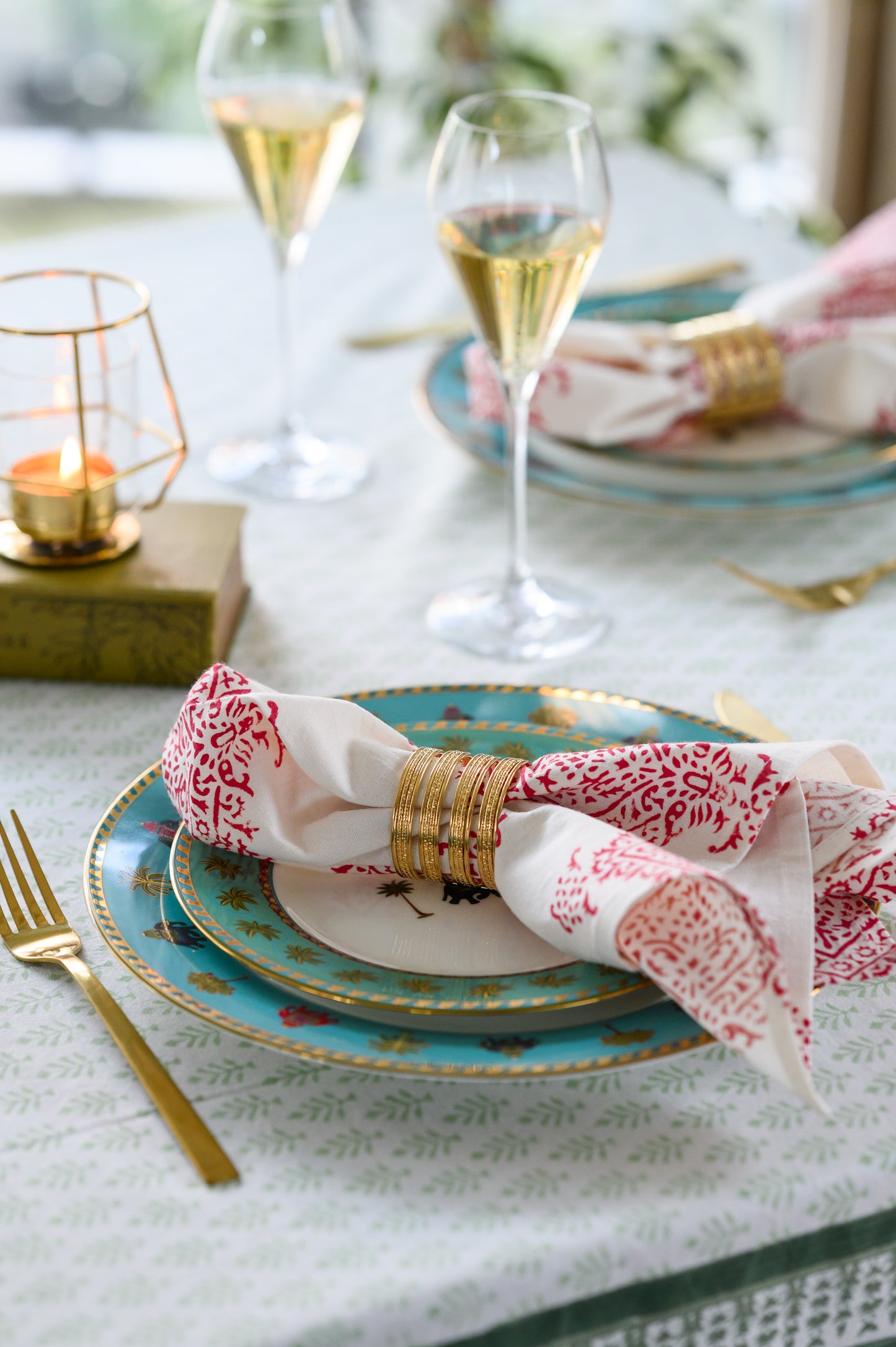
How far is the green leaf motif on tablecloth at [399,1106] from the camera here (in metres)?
0.52

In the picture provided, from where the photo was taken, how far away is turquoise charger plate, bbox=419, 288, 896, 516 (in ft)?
3.14

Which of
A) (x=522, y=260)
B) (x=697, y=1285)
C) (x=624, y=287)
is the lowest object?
(x=697, y=1285)

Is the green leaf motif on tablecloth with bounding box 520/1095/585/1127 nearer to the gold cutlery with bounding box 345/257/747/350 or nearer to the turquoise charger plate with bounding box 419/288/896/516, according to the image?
the turquoise charger plate with bounding box 419/288/896/516

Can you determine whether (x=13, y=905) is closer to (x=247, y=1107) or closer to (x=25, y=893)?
(x=25, y=893)

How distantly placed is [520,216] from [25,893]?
1.52 ft

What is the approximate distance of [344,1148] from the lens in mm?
506

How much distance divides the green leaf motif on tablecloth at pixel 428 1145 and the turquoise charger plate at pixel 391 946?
39 mm

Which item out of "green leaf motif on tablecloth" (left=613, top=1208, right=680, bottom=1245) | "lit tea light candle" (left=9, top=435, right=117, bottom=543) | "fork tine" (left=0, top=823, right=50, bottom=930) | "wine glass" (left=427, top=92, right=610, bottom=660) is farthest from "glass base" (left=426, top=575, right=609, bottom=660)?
"green leaf motif on tablecloth" (left=613, top=1208, right=680, bottom=1245)

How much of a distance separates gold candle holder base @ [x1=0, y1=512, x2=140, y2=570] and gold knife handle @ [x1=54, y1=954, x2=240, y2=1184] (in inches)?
12.2

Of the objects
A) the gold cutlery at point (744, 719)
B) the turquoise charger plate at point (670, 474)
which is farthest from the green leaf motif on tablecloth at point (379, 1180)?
the turquoise charger plate at point (670, 474)

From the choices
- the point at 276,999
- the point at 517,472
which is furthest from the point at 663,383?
the point at 276,999

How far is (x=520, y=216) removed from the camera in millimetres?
799

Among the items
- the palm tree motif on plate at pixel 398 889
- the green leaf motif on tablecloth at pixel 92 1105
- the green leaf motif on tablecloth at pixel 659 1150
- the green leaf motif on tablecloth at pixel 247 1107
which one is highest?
the palm tree motif on plate at pixel 398 889

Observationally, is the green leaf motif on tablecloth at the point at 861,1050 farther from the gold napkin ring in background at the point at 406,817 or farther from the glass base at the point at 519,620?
the glass base at the point at 519,620
